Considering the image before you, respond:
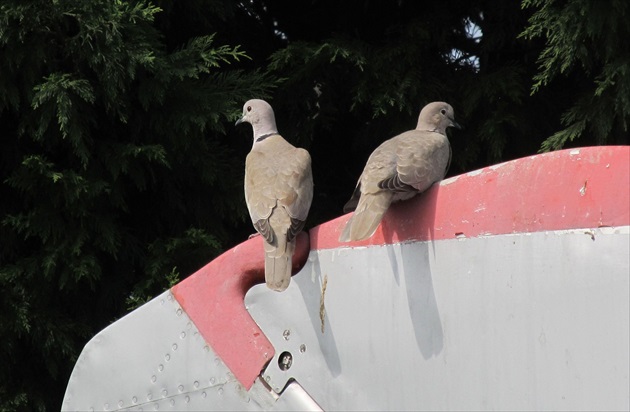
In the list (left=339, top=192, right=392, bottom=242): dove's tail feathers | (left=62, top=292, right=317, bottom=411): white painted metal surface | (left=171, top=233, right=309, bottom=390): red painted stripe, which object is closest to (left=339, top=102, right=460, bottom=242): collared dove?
(left=339, top=192, right=392, bottom=242): dove's tail feathers

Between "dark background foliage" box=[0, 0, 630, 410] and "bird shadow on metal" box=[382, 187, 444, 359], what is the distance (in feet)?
6.55

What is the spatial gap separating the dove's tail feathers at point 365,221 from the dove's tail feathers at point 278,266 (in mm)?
187

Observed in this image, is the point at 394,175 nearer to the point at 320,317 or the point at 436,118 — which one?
the point at 320,317

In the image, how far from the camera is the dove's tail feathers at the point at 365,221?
230 cm

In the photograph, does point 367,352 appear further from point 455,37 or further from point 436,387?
point 455,37

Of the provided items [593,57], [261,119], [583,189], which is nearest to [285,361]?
[583,189]

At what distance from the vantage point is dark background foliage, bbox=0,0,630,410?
14.0 ft

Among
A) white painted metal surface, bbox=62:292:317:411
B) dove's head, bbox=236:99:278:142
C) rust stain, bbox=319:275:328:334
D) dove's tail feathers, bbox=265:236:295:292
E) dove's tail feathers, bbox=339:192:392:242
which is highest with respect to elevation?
dove's head, bbox=236:99:278:142

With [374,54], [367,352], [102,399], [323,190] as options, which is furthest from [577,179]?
[323,190]

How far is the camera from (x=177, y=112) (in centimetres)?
459

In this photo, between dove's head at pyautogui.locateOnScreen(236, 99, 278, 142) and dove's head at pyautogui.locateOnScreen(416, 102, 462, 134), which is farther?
dove's head at pyautogui.locateOnScreen(236, 99, 278, 142)

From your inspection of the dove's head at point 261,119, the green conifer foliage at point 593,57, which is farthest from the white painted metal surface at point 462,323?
the green conifer foliage at point 593,57

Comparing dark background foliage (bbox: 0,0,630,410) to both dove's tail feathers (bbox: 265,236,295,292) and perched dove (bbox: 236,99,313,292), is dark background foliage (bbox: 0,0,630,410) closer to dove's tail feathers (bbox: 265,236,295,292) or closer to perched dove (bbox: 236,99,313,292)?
perched dove (bbox: 236,99,313,292)

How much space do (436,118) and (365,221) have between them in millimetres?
1749
